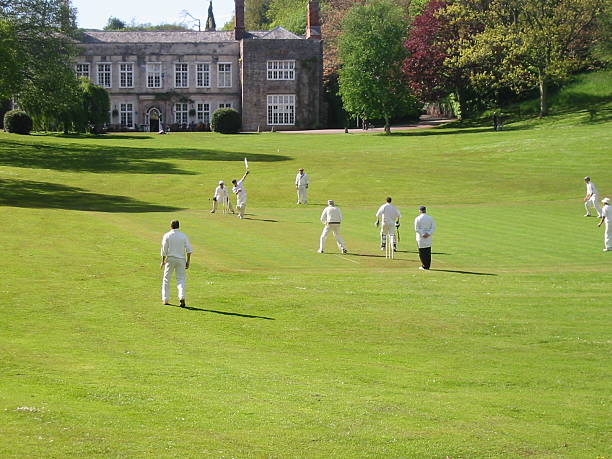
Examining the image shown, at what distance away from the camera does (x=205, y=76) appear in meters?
109

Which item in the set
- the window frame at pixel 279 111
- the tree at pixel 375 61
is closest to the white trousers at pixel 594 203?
the tree at pixel 375 61

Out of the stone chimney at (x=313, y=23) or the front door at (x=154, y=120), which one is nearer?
the stone chimney at (x=313, y=23)

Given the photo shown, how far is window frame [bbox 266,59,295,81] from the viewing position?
106062 mm

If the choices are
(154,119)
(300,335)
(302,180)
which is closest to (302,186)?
(302,180)

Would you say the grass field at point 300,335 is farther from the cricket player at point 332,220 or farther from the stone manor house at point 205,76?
the stone manor house at point 205,76

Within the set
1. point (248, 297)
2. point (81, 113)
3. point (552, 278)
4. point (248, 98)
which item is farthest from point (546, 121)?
point (248, 297)

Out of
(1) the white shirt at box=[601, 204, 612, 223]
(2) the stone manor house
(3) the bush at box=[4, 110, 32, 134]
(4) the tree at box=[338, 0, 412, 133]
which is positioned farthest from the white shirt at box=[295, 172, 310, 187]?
(2) the stone manor house

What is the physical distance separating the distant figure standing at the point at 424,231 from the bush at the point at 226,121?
70.5 metres

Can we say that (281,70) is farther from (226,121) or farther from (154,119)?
(154,119)

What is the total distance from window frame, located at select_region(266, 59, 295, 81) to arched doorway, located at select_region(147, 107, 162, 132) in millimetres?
13053

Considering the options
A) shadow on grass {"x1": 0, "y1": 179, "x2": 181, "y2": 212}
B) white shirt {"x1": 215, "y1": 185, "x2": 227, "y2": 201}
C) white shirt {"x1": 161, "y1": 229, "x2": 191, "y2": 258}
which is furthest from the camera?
shadow on grass {"x1": 0, "y1": 179, "x2": 181, "y2": 212}

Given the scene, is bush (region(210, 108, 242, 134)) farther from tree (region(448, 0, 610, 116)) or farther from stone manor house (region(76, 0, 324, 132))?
tree (region(448, 0, 610, 116))

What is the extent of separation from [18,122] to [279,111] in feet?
96.7

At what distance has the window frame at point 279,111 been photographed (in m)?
107
